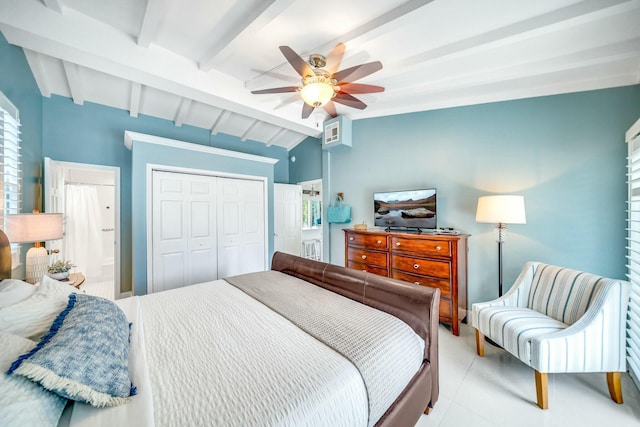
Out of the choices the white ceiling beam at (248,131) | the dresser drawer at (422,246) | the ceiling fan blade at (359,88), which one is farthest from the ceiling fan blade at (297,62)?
the white ceiling beam at (248,131)

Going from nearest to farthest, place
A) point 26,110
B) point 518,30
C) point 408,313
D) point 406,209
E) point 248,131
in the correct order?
point 408,313
point 518,30
point 26,110
point 406,209
point 248,131

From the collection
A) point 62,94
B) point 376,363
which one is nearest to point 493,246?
point 376,363

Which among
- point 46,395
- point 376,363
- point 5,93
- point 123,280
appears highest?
point 5,93

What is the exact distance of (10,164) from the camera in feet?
6.38

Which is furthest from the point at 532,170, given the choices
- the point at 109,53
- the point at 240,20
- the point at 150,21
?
the point at 109,53

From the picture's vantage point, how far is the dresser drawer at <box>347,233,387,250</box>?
9.90ft

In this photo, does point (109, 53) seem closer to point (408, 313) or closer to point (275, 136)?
point (275, 136)

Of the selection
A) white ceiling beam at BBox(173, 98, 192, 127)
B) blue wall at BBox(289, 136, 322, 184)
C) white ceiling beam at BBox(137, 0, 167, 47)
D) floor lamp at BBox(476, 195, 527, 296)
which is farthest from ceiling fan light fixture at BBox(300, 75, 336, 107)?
blue wall at BBox(289, 136, 322, 184)

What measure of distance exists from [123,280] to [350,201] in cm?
373

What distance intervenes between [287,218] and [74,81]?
3648 mm

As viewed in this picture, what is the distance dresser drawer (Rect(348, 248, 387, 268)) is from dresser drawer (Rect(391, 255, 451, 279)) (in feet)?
0.43

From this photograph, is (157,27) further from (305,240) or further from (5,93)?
(305,240)

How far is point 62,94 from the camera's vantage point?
3.18 m

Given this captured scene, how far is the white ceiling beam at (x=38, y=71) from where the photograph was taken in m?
2.44
